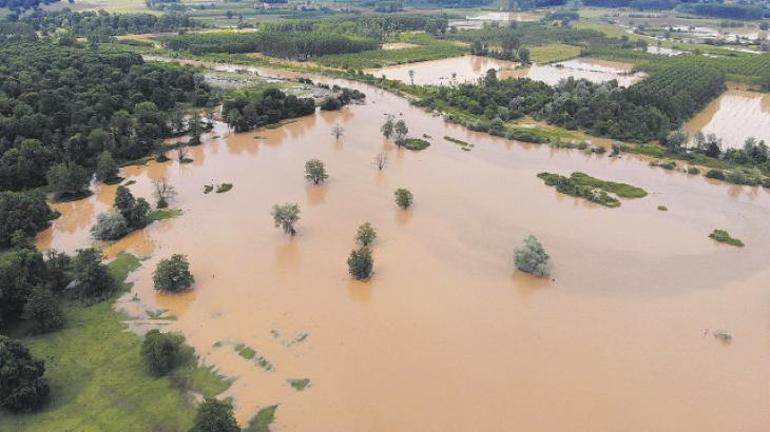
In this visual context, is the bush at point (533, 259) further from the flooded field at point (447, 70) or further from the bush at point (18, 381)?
the flooded field at point (447, 70)

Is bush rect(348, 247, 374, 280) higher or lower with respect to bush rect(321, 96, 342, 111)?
lower

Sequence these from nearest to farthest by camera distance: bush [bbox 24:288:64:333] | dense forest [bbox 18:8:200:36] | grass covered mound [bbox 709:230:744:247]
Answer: bush [bbox 24:288:64:333] → grass covered mound [bbox 709:230:744:247] → dense forest [bbox 18:8:200:36]

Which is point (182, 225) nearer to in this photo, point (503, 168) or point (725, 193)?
point (503, 168)

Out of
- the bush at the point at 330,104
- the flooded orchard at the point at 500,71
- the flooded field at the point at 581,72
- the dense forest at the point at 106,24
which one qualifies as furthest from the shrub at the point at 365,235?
the dense forest at the point at 106,24

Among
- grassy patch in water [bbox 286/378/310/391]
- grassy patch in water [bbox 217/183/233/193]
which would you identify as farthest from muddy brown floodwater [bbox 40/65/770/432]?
grassy patch in water [bbox 217/183/233/193]

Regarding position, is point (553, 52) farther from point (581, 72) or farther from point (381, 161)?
point (381, 161)

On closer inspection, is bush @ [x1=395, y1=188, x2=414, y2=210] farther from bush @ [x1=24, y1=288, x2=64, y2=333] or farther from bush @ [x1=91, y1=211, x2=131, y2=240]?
bush @ [x1=24, y1=288, x2=64, y2=333]

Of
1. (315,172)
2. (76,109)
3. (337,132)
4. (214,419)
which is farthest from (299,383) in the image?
(76,109)
